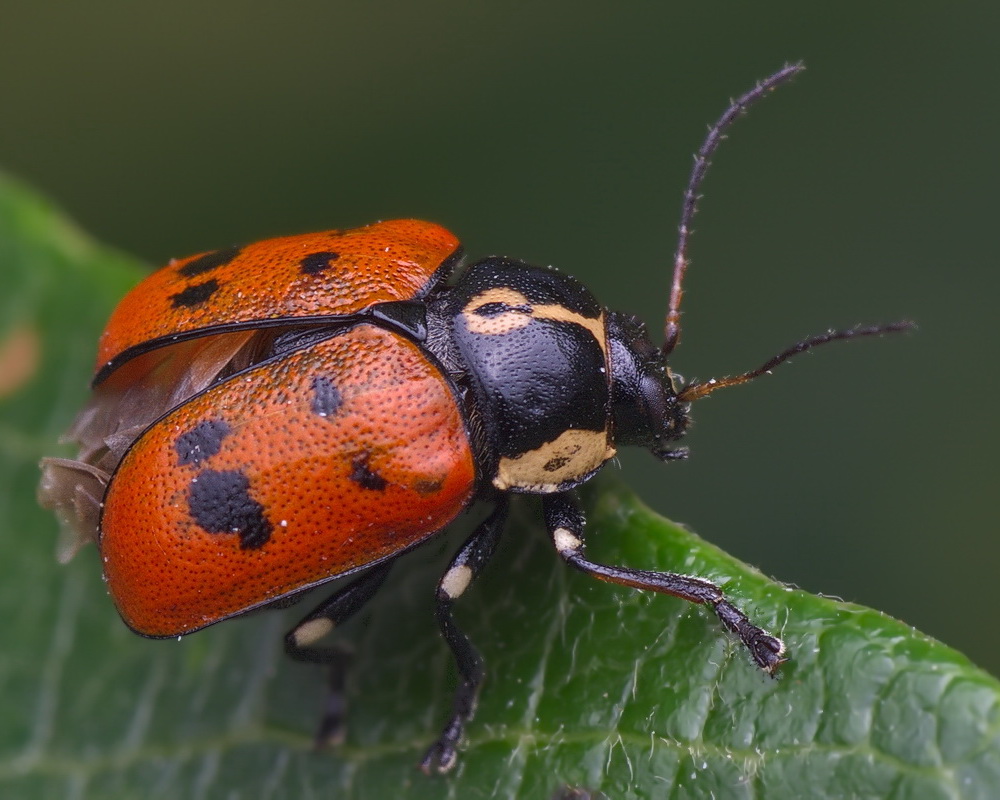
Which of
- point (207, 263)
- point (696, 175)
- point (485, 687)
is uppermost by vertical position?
point (207, 263)

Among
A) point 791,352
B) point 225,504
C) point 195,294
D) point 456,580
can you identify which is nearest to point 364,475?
point 225,504

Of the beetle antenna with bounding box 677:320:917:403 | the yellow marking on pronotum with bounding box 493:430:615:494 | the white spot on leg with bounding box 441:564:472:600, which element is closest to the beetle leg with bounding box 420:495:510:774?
the white spot on leg with bounding box 441:564:472:600

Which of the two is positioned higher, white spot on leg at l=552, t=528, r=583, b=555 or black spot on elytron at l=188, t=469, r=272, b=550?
black spot on elytron at l=188, t=469, r=272, b=550

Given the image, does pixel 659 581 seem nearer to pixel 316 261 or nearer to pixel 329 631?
pixel 329 631

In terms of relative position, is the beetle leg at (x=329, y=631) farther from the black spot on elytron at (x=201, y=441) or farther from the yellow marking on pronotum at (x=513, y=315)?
the yellow marking on pronotum at (x=513, y=315)

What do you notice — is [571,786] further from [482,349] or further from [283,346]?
[283,346]

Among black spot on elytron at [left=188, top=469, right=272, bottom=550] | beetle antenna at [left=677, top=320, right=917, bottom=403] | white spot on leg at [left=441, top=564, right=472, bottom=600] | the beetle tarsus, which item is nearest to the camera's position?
the beetle tarsus

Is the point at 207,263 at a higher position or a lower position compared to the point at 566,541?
higher

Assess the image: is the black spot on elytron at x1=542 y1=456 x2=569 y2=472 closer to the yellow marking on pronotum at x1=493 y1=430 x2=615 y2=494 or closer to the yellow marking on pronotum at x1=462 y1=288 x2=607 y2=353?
the yellow marking on pronotum at x1=493 y1=430 x2=615 y2=494
